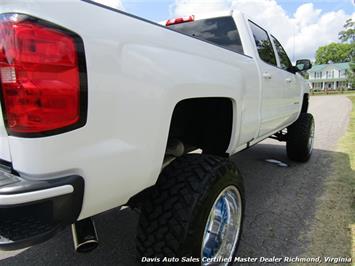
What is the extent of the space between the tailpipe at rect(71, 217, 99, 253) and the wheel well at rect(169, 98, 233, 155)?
0.96 metres

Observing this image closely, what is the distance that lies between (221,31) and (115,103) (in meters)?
2.26

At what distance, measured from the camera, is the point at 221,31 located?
328cm

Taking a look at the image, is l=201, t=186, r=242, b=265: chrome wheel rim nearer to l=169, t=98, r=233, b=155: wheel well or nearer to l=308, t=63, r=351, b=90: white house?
l=169, t=98, r=233, b=155: wheel well

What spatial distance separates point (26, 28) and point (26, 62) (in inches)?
5.1

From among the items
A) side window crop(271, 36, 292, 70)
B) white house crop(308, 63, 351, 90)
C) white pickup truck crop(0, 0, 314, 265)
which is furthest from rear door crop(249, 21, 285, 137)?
white house crop(308, 63, 351, 90)

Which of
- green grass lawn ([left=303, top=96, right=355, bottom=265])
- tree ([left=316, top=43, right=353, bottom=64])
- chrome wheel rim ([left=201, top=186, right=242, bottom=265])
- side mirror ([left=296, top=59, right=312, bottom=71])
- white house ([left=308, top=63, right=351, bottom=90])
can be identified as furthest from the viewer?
tree ([left=316, top=43, right=353, bottom=64])

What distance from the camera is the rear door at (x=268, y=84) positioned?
10.4 ft

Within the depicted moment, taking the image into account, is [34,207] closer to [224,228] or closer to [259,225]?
→ [224,228]

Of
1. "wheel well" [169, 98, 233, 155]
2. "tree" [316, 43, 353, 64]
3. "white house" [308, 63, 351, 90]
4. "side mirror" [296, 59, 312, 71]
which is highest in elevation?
"tree" [316, 43, 353, 64]

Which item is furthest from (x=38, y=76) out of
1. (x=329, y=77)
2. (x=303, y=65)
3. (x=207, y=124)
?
(x=329, y=77)

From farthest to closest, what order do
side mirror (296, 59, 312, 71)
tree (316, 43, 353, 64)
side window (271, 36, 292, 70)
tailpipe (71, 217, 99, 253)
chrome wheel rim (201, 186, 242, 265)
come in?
1. tree (316, 43, 353, 64)
2. side mirror (296, 59, 312, 71)
3. side window (271, 36, 292, 70)
4. chrome wheel rim (201, 186, 242, 265)
5. tailpipe (71, 217, 99, 253)

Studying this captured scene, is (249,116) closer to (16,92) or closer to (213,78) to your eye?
(213,78)

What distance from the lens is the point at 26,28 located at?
1.17 meters

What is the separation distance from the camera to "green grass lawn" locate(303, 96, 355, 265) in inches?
101
